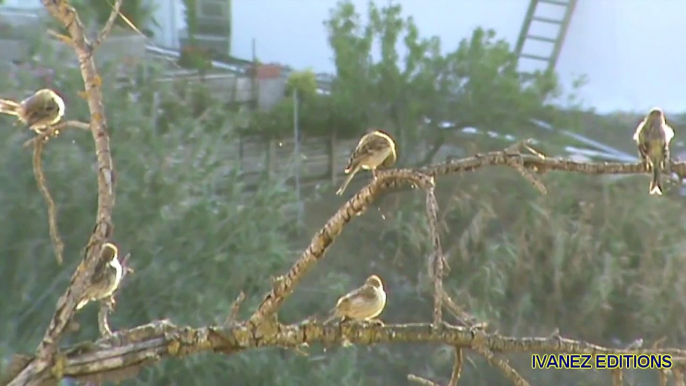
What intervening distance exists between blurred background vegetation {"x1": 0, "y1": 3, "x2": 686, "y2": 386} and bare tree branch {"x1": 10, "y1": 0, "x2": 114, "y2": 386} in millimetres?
907

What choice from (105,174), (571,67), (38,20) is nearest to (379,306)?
(105,174)

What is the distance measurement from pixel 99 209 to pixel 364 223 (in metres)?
1.44

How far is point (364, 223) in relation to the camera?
6.58ft

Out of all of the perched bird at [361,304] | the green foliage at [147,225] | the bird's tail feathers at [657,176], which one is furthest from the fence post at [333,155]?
the bird's tail feathers at [657,176]

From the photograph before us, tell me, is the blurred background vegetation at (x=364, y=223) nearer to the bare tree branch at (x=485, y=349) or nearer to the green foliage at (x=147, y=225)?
the green foliage at (x=147, y=225)

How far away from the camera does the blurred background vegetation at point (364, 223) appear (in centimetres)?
165

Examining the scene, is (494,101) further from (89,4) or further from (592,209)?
(89,4)

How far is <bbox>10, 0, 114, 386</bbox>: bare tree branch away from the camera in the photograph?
22.6 inches

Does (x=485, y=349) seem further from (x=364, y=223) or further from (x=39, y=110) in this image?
(x=364, y=223)

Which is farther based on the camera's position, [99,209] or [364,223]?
[364,223]

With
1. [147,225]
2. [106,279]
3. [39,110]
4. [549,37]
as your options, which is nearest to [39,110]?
[39,110]

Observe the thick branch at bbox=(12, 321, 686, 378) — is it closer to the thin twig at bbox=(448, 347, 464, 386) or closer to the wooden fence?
the thin twig at bbox=(448, 347, 464, 386)

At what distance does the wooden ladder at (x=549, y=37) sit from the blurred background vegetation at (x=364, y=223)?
0.06 metres

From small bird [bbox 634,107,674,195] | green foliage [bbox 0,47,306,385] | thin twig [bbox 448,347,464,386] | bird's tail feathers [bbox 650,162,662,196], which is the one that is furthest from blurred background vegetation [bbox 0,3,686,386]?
thin twig [bbox 448,347,464,386]
